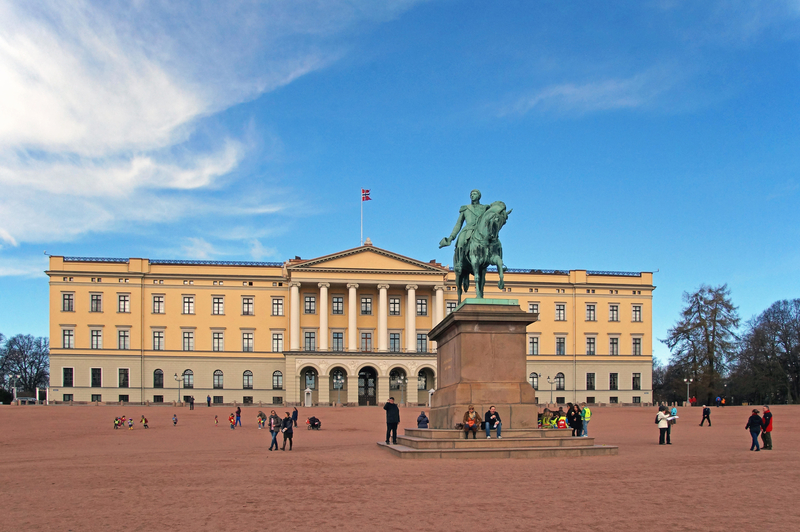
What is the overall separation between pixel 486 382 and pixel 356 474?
16.3 ft

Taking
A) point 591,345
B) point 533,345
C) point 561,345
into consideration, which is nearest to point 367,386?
point 533,345

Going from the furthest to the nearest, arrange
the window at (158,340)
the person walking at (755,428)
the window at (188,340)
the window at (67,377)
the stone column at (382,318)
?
the stone column at (382,318) → the window at (188,340) → the window at (158,340) → the window at (67,377) → the person walking at (755,428)

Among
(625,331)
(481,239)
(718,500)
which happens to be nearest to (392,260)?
(625,331)

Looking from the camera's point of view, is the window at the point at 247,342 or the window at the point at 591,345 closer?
the window at the point at 247,342

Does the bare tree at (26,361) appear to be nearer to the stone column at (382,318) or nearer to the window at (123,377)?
the window at (123,377)

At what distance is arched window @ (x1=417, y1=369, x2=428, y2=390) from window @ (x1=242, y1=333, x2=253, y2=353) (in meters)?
16.5

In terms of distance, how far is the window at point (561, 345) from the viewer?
253 feet

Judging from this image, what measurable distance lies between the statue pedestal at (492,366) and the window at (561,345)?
60.5m

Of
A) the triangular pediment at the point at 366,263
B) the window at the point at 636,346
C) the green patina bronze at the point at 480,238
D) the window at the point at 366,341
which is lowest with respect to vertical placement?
the window at the point at 636,346

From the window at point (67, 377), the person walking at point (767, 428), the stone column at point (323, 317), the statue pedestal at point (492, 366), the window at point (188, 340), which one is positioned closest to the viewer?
the statue pedestal at point (492, 366)

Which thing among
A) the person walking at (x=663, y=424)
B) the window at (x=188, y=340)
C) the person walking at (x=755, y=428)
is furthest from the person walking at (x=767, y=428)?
the window at (x=188, y=340)

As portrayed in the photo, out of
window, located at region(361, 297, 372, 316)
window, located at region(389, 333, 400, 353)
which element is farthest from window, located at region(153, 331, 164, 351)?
window, located at region(389, 333, 400, 353)

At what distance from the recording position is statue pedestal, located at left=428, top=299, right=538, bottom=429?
17.9 meters

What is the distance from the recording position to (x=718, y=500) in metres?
10.5
